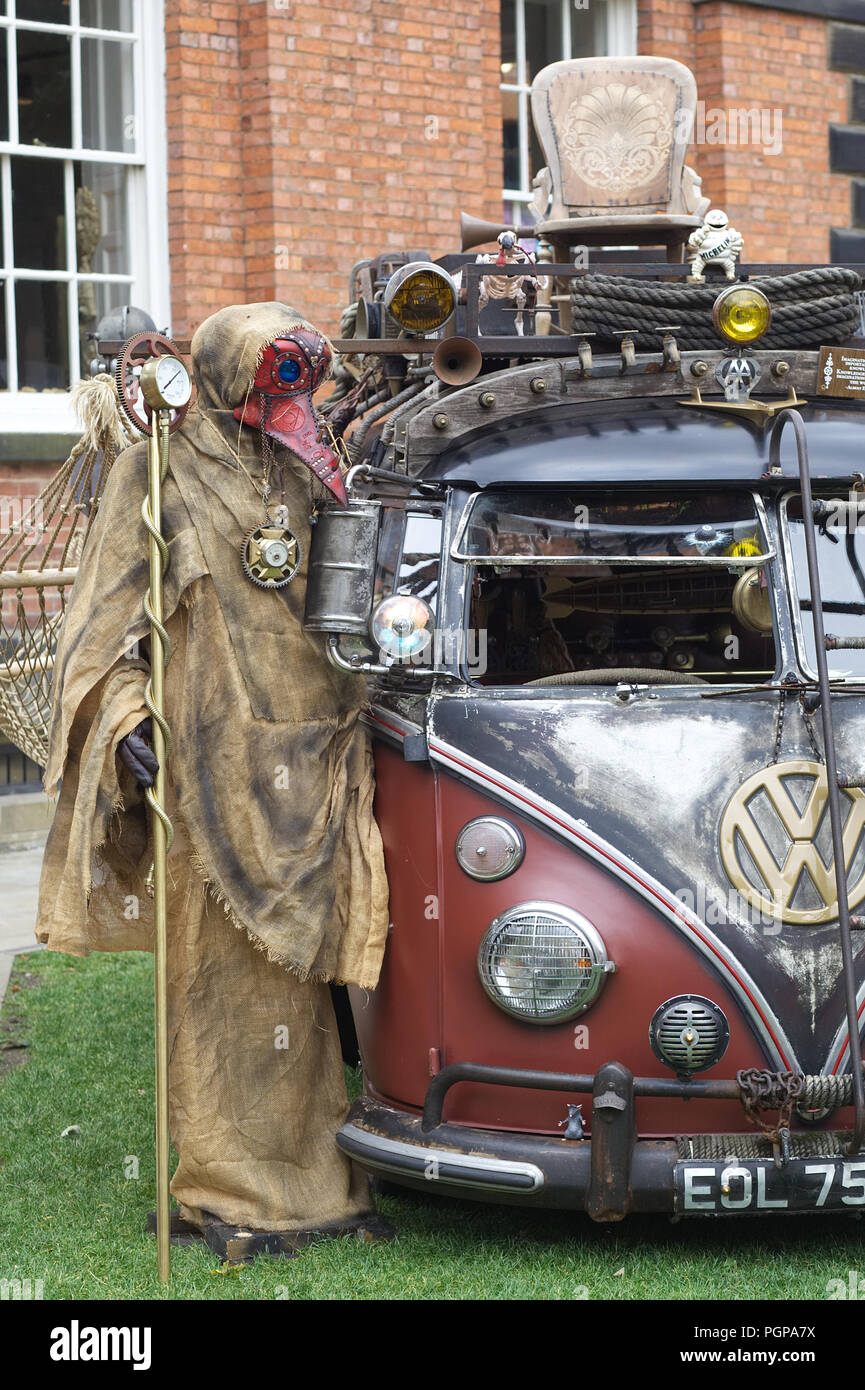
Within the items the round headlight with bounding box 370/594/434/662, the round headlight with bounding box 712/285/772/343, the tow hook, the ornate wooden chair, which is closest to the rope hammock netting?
the round headlight with bounding box 370/594/434/662

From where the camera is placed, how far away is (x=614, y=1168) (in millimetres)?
4289

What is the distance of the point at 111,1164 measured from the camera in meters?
5.69

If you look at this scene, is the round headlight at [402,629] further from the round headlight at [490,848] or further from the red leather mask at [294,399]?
the round headlight at [490,848]

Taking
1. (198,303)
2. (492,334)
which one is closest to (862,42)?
(198,303)

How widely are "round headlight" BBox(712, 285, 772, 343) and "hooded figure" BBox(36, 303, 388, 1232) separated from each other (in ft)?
3.52

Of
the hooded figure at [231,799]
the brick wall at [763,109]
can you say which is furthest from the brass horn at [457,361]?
the brick wall at [763,109]

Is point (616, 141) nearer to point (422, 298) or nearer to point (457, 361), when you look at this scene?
point (422, 298)

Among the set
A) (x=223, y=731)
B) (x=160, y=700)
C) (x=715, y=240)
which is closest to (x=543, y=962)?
(x=223, y=731)

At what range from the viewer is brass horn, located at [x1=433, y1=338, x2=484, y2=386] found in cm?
496

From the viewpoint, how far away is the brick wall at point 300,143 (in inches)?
421

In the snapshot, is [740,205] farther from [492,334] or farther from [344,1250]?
[344,1250]

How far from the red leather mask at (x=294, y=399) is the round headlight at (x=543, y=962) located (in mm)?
1233

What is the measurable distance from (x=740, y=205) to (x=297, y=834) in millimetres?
9538

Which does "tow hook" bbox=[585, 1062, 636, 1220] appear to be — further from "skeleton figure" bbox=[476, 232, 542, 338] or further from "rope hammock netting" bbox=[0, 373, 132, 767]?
"rope hammock netting" bbox=[0, 373, 132, 767]
